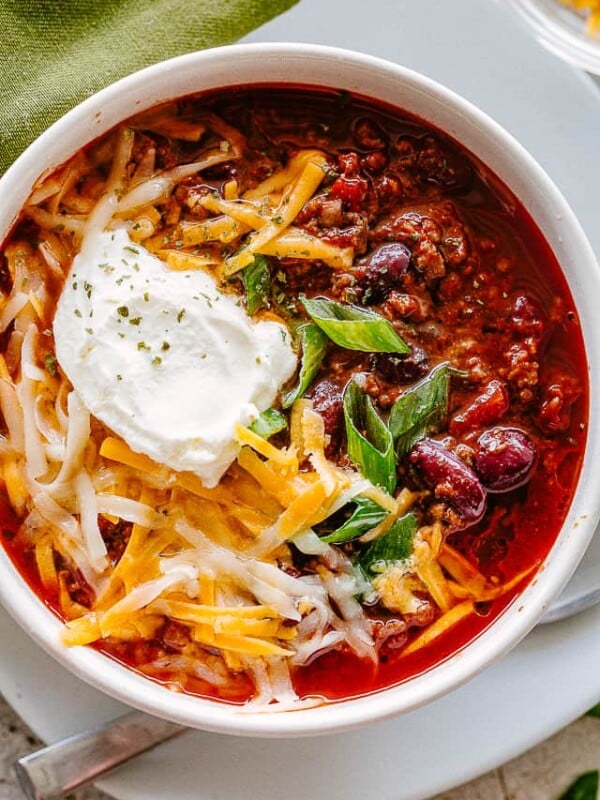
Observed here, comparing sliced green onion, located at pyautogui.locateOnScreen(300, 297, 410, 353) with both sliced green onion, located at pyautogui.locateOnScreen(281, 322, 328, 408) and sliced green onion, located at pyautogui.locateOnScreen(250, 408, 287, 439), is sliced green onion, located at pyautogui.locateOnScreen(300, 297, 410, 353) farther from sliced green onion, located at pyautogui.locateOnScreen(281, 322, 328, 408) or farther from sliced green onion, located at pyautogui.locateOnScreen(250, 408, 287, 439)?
sliced green onion, located at pyautogui.locateOnScreen(250, 408, 287, 439)

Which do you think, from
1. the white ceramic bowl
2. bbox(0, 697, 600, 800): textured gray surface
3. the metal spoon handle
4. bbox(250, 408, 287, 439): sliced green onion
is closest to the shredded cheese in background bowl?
the white ceramic bowl

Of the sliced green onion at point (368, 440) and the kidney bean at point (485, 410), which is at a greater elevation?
the kidney bean at point (485, 410)

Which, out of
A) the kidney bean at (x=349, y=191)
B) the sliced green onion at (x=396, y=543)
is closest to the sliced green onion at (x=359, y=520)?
the sliced green onion at (x=396, y=543)

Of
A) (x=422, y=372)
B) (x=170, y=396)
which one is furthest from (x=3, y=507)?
(x=422, y=372)

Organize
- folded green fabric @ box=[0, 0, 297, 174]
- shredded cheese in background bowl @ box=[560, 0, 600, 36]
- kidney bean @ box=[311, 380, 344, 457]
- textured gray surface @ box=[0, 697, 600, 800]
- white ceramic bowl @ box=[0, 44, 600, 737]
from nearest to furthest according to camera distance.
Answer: white ceramic bowl @ box=[0, 44, 600, 737] < kidney bean @ box=[311, 380, 344, 457] < folded green fabric @ box=[0, 0, 297, 174] < shredded cheese in background bowl @ box=[560, 0, 600, 36] < textured gray surface @ box=[0, 697, 600, 800]

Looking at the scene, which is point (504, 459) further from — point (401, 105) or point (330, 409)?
point (401, 105)

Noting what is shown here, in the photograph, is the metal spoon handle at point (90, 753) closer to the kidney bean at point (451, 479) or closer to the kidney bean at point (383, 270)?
the kidney bean at point (451, 479)
